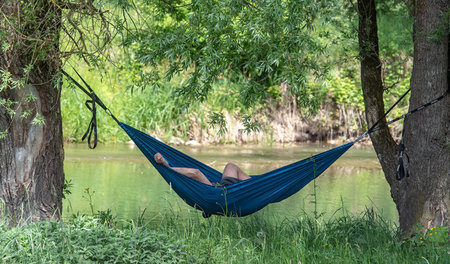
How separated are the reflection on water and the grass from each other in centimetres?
112

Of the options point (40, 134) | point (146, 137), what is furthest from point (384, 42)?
point (40, 134)

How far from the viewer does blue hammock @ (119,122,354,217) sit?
3396 millimetres

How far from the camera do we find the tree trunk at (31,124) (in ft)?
10.4

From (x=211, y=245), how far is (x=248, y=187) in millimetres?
560

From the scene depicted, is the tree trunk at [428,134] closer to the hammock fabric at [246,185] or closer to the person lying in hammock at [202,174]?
the hammock fabric at [246,185]

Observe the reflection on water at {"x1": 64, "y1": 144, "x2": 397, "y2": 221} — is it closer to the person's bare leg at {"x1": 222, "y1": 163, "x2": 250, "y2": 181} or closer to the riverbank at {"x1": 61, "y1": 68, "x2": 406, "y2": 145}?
the riverbank at {"x1": 61, "y1": 68, "x2": 406, "y2": 145}

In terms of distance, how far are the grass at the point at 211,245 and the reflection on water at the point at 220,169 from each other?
44.2 inches

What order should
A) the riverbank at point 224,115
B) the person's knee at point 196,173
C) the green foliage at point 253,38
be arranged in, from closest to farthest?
the green foliage at point 253,38, the person's knee at point 196,173, the riverbank at point 224,115

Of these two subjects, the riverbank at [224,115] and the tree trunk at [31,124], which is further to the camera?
the riverbank at [224,115]

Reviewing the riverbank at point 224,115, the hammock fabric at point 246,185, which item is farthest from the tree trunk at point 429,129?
the riverbank at point 224,115

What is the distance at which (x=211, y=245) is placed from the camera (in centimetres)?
292

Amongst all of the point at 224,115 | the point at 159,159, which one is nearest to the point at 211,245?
the point at 159,159

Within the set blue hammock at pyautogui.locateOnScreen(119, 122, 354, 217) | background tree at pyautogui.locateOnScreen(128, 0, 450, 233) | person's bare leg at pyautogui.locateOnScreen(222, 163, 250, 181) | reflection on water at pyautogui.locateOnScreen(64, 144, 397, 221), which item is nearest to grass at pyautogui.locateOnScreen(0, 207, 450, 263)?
blue hammock at pyautogui.locateOnScreen(119, 122, 354, 217)

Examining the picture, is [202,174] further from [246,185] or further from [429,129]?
[429,129]
